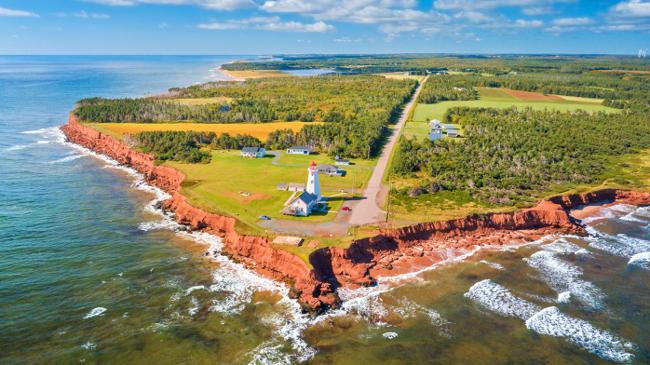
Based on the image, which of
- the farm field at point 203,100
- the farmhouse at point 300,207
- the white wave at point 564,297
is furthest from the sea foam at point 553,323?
the farm field at point 203,100

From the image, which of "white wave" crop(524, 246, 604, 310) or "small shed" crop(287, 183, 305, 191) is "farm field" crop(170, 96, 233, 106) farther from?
"white wave" crop(524, 246, 604, 310)

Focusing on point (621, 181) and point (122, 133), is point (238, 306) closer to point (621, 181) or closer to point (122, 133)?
point (621, 181)

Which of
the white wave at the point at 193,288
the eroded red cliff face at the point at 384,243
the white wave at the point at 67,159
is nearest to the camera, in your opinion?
the white wave at the point at 193,288

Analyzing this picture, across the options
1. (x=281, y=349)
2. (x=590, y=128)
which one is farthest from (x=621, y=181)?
(x=281, y=349)

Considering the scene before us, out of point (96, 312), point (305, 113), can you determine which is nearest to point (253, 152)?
point (305, 113)

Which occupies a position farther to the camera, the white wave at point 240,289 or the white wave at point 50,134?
the white wave at point 50,134

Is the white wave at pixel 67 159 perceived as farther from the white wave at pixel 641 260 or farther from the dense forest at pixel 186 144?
the white wave at pixel 641 260
